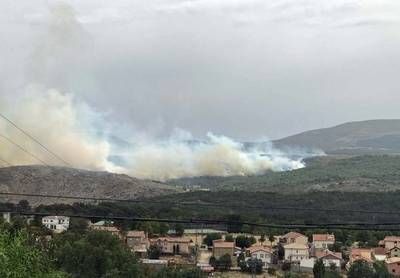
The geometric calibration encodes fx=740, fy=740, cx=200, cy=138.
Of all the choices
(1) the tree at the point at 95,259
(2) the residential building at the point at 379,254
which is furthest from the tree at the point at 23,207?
(2) the residential building at the point at 379,254

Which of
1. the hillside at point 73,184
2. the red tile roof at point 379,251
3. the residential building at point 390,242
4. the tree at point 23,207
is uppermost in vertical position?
the hillside at point 73,184

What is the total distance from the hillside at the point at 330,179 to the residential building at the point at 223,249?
67840mm

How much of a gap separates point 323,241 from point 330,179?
8003 centimetres

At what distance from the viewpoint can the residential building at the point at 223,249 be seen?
75.0 m

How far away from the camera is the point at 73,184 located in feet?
529

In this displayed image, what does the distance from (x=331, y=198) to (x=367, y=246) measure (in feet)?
132

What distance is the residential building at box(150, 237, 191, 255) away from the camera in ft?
251

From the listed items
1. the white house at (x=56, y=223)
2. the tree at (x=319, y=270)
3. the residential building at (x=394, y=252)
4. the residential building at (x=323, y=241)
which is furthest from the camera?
the white house at (x=56, y=223)

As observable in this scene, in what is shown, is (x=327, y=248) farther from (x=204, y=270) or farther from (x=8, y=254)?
(x=8, y=254)

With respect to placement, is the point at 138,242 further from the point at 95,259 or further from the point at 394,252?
the point at 394,252

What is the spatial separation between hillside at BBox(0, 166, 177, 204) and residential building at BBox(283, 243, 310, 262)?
6968 centimetres

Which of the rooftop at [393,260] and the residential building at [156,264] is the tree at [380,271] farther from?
the residential building at [156,264]

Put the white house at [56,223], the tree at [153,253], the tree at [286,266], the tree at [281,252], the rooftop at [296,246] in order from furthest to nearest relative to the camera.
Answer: the white house at [56,223] → the rooftop at [296,246] → the tree at [281,252] → the tree at [153,253] → the tree at [286,266]

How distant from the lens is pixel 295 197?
12794 cm
